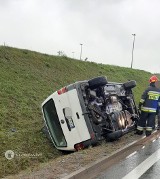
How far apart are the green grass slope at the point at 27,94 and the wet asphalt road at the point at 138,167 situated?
2.47 metres

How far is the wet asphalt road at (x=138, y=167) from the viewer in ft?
19.6

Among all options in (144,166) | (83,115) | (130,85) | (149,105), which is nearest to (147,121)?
(149,105)

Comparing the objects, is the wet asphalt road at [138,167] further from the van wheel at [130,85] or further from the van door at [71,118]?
the van wheel at [130,85]

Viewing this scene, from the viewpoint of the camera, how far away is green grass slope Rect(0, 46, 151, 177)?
9086 mm

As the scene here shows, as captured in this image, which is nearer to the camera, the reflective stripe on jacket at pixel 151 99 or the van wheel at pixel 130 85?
the reflective stripe on jacket at pixel 151 99

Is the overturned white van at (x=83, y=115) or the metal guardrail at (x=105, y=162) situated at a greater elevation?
the overturned white van at (x=83, y=115)

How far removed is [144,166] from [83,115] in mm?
2032

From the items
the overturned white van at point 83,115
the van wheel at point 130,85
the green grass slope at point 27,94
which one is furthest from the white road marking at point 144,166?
the green grass slope at point 27,94

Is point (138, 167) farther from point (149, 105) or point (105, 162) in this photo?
point (149, 105)

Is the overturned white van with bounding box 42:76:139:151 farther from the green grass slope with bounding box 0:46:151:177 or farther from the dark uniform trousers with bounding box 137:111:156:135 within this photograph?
the green grass slope with bounding box 0:46:151:177

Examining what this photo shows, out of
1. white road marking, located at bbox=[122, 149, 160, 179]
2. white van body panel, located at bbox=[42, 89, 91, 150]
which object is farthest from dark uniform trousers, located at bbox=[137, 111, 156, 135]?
white van body panel, located at bbox=[42, 89, 91, 150]

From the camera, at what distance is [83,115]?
810cm

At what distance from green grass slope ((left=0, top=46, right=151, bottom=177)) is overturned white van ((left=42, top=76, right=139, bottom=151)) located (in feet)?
2.73

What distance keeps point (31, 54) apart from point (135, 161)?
39.8 ft
